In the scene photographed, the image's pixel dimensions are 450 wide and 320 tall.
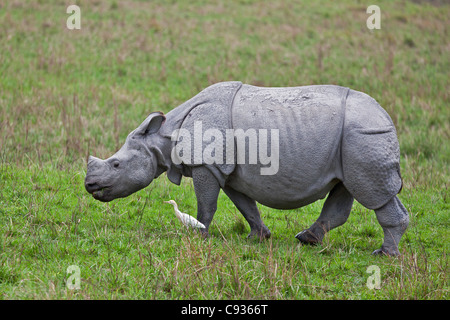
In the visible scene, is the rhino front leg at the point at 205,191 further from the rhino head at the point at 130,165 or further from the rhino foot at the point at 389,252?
the rhino foot at the point at 389,252

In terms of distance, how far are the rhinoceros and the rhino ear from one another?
1 cm

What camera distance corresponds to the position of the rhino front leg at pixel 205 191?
6340mm

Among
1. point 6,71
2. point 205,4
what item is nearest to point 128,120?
point 6,71

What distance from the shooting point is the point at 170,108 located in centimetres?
1346

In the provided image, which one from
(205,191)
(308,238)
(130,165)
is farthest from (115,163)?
(308,238)

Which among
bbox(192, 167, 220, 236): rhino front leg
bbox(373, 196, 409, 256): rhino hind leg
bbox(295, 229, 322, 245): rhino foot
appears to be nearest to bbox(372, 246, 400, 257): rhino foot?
bbox(373, 196, 409, 256): rhino hind leg

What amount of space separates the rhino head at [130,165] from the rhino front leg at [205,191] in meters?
0.47

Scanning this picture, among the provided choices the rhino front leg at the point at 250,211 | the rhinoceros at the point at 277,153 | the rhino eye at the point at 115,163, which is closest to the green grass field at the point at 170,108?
the rhino front leg at the point at 250,211

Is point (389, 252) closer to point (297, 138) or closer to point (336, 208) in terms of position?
point (336, 208)

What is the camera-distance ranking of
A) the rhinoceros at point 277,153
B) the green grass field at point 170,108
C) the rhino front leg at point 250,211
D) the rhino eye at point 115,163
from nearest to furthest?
the green grass field at point 170,108 < the rhinoceros at point 277,153 < the rhino eye at point 115,163 < the rhino front leg at point 250,211

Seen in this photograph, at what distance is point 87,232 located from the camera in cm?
666

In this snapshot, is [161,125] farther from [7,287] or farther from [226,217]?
[7,287]

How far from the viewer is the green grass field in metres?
Result: 5.46

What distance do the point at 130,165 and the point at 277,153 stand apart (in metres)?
1.60
